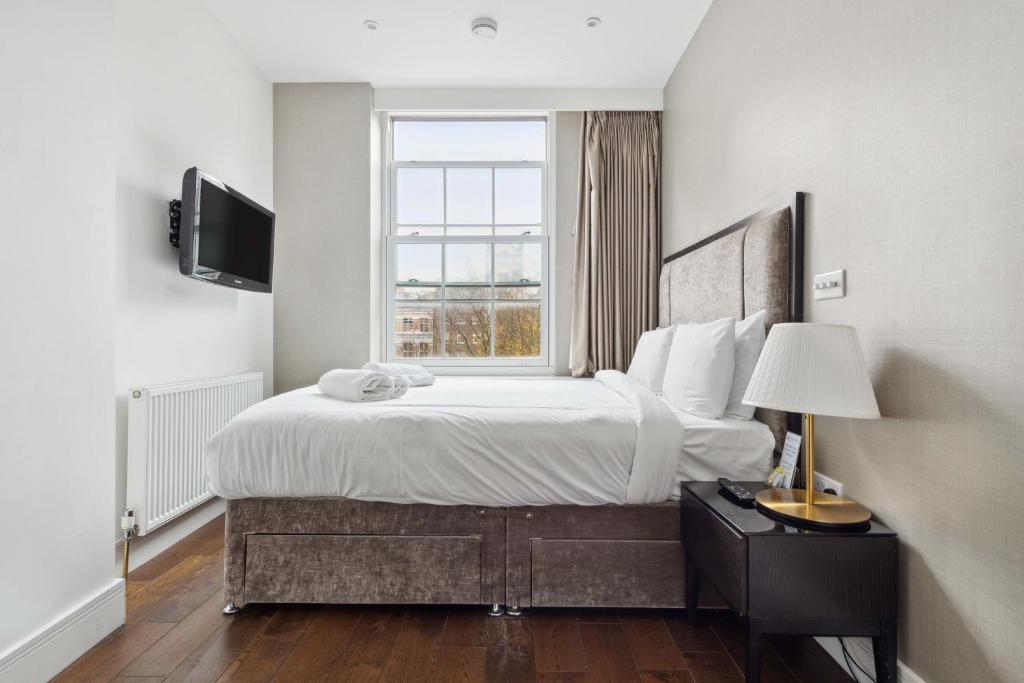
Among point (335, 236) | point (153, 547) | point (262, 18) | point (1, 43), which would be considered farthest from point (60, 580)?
point (262, 18)

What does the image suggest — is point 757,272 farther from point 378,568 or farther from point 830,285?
point 378,568

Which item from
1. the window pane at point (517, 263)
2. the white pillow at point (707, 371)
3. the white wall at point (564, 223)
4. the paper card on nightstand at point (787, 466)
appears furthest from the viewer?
the window pane at point (517, 263)

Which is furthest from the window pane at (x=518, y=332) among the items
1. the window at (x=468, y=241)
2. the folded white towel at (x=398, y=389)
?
the folded white towel at (x=398, y=389)

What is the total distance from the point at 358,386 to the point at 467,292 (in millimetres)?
1884

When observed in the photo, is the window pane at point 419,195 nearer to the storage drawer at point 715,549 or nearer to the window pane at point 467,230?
the window pane at point 467,230

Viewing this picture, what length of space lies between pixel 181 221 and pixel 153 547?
1.51 meters

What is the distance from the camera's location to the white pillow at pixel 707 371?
1826 millimetres

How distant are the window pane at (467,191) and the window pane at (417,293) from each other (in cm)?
56

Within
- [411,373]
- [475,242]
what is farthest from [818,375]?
[475,242]

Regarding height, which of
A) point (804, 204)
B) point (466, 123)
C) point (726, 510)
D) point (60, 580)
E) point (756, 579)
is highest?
point (466, 123)

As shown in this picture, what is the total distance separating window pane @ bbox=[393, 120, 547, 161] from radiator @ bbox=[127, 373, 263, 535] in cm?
224

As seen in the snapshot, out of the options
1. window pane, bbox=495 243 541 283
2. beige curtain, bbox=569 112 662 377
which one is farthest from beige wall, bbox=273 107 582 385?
beige curtain, bbox=569 112 662 377

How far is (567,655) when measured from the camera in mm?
1543

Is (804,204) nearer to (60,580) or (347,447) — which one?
(347,447)
